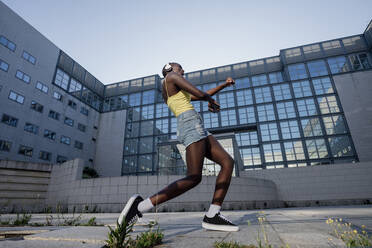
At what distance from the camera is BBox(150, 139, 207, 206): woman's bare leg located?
6.75ft

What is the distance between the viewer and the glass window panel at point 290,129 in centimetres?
2564

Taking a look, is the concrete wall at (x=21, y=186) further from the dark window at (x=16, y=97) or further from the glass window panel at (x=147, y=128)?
the glass window panel at (x=147, y=128)

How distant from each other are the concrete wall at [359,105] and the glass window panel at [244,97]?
1103 centimetres

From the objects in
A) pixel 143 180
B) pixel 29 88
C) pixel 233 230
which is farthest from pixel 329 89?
pixel 29 88

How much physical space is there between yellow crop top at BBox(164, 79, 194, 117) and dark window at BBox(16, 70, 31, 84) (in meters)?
27.7

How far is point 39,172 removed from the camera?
11.6 meters

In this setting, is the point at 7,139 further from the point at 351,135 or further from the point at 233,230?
the point at 351,135

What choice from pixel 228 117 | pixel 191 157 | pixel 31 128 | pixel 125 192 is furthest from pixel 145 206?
pixel 228 117

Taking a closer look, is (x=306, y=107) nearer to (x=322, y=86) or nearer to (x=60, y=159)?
(x=322, y=86)

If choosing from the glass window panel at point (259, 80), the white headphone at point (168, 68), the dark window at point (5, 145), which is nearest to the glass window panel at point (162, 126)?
the glass window panel at point (259, 80)

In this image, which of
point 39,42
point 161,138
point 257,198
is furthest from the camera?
point 161,138

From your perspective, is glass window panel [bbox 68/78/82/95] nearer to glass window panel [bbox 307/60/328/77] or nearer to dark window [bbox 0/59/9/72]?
dark window [bbox 0/59/9/72]

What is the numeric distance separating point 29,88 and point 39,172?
16.7 metres

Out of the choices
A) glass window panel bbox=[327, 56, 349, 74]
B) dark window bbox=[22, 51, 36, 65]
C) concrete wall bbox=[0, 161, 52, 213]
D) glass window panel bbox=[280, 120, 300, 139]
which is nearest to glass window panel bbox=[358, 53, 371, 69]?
glass window panel bbox=[327, 56, 349, 74]
